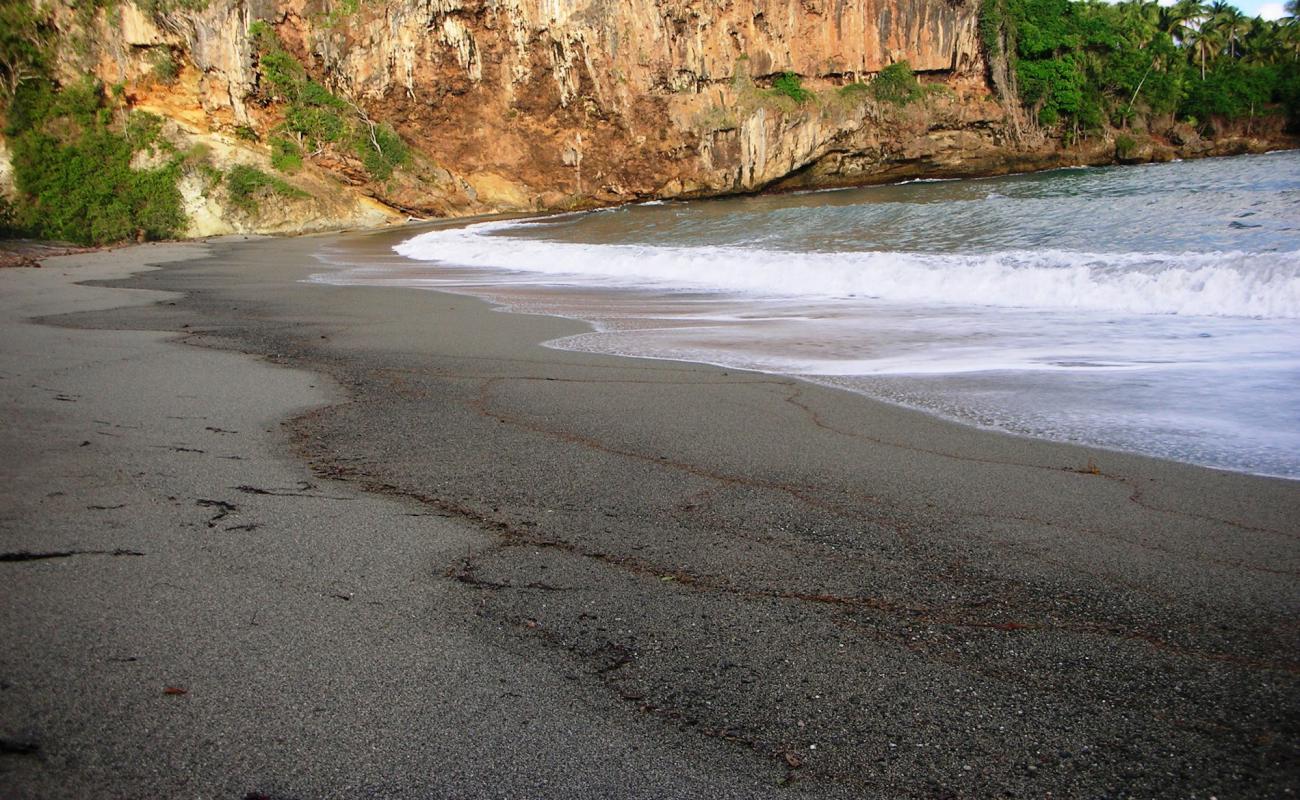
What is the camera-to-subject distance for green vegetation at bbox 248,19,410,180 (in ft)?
101

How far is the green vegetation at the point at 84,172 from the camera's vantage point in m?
25.4

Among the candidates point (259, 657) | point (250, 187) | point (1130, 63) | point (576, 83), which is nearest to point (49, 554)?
point (259, 657)

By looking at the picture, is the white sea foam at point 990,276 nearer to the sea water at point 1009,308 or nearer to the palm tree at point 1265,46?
the sea water at point 1009,308

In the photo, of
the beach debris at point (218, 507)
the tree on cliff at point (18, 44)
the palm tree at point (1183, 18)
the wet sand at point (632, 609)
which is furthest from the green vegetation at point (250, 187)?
the palm tree at point (1183, 18)

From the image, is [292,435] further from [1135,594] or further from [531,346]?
[1135,594]

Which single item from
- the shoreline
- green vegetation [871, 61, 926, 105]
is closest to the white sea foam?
the shoreline

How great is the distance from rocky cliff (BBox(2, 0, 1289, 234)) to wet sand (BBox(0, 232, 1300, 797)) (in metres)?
28.0

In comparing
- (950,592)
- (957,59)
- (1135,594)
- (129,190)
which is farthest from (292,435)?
(957,59)

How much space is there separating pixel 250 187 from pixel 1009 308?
27.6m

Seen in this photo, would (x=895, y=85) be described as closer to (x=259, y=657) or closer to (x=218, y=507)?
(x=218, y=507)

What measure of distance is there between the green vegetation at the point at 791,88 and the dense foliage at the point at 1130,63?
1043 cm

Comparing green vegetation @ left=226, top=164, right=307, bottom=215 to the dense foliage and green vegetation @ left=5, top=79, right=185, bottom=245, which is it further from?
the dense foliage

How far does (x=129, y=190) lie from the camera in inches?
1042

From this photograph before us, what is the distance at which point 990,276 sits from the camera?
802cm
